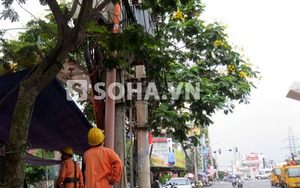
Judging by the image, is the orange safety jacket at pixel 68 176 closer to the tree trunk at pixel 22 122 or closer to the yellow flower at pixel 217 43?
the tree trunk at pixel 22 122

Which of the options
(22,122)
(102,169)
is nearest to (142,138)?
(102,169)

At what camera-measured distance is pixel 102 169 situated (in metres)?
3.91

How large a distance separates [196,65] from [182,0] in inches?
216

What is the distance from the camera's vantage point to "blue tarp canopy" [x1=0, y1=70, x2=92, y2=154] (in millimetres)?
4320

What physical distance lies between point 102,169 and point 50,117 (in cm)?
145

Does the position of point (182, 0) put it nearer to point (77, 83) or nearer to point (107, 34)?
point (107, 34)

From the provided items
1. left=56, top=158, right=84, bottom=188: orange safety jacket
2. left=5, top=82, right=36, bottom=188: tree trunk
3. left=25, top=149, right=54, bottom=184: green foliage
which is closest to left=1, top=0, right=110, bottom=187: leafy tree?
left=5, top=82, right=36, bottom=188: tree trunk

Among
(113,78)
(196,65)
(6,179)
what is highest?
(196,65)

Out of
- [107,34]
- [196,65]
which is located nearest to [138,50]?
[107,34]

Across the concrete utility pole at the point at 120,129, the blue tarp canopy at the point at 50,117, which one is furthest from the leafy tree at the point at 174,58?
the blue tarp canopy at the point at 50,117

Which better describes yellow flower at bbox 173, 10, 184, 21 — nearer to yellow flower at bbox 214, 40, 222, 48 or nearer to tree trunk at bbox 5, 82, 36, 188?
yellow flower at bbox 214, 40, 222, 48

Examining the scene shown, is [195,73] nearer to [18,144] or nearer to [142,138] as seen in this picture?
[142,138]

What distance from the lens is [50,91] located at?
14.6ft

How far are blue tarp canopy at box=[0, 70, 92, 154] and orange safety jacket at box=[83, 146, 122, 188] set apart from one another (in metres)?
1.02
